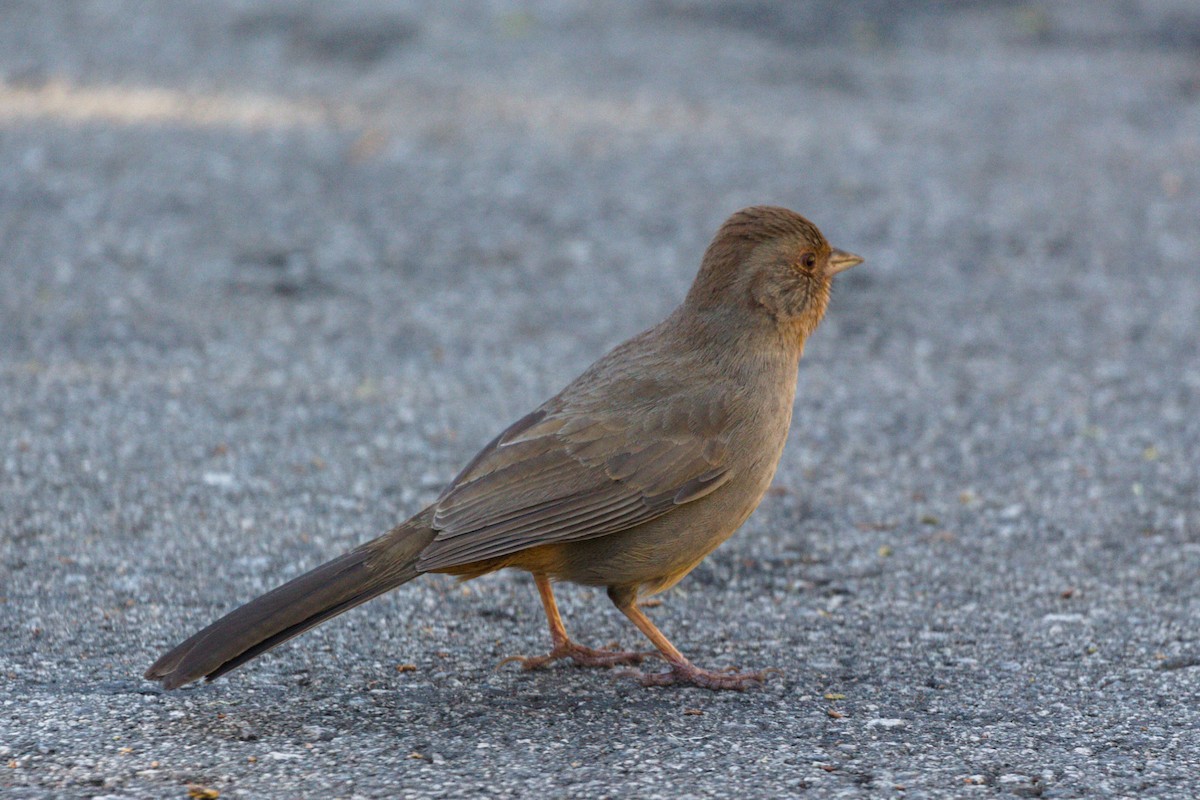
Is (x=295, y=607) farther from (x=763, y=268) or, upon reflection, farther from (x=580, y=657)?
(x=763, y=268)

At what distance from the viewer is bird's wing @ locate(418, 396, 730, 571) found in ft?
14.0

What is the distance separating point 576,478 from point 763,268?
1.02 metres

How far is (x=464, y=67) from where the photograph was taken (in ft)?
36.1

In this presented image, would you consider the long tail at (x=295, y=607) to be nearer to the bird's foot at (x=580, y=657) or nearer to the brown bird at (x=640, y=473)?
the brown bird at (x=640, y=473)

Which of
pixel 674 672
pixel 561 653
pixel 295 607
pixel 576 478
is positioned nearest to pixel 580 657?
pixel 561 653

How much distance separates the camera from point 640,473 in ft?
14.7

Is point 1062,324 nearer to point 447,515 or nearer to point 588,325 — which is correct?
point 588,325

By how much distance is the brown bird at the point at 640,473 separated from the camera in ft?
13.7

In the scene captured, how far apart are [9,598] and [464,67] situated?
7.15 meters

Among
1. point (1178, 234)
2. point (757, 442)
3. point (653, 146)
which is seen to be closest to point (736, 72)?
point (653, 146)

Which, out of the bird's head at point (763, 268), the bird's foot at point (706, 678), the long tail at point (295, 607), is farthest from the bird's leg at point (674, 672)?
the bird's head at point (763, 268)

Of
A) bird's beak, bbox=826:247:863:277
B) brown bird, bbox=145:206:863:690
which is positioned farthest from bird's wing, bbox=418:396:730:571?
bird's beak, bbox=826:247:863:277

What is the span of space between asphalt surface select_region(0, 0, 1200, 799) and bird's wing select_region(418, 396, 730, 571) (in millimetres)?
516

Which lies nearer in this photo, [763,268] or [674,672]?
[674,672]
